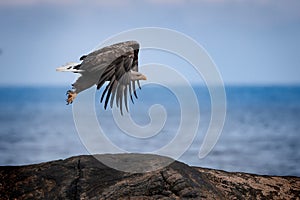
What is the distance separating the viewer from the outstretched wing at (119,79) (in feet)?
21.7

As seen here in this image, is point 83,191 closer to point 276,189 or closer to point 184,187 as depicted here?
point 184,187

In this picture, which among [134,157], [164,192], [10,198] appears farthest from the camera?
[134,157]

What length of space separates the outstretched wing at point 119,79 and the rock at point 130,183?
83 cm

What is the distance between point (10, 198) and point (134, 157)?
1675mm

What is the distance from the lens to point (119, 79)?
265 inches

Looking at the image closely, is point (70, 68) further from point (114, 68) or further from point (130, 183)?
point (130, 183)

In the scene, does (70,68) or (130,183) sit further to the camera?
(70,68)

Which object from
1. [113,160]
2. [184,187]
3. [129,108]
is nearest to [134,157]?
[113,160]

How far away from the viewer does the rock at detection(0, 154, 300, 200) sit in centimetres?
561

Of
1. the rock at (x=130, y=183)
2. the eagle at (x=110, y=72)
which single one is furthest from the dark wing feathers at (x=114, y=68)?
the rock at (x=130, y=183)

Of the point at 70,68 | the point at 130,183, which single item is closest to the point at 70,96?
the point at 70,68

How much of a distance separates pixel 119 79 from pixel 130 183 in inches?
64.3

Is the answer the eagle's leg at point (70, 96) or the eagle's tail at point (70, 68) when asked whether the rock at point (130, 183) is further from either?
the eagle's tail at point (70, 68)

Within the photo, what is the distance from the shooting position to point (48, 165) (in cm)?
Answer: 660
